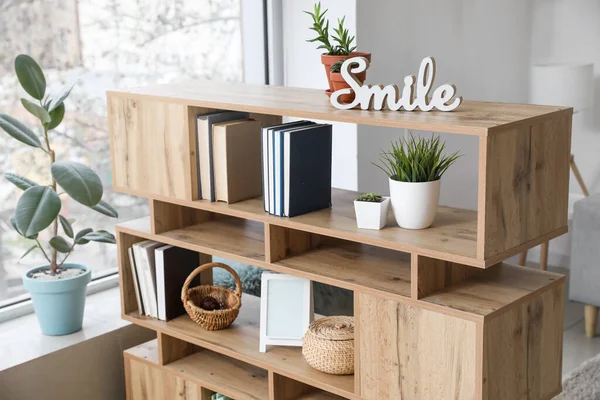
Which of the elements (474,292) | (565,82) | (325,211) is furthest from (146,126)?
(565,82)

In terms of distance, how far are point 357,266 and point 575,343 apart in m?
1.86

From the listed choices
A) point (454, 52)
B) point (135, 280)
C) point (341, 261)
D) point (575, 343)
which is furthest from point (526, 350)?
point (454, 52)

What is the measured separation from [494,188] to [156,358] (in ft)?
4.57

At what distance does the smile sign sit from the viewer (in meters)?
1.89

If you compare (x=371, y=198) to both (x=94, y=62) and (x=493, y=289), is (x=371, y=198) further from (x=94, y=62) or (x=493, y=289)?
(x=94, y=62)

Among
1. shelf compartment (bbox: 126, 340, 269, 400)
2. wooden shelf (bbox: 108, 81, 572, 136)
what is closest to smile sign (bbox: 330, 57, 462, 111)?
wooden shelf (bbox: 108, 81, 572, 136)

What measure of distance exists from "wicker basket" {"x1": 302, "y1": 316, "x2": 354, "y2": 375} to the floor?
1.40 meters

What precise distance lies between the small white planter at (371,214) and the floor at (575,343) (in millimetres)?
1598

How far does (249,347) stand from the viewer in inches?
95.0

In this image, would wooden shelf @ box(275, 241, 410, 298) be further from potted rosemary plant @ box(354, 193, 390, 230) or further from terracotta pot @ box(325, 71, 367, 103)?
terracotta pot @ box(325, 71, 367, 103)

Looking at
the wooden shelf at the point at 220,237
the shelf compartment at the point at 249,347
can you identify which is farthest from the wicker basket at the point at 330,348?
the wooden shelf at the point at 220,237

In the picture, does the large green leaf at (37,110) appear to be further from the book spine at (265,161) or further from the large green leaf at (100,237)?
the book spine at (265,161)

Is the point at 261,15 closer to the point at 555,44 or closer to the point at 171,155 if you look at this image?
the point at 171,155

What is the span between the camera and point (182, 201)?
2357mm
